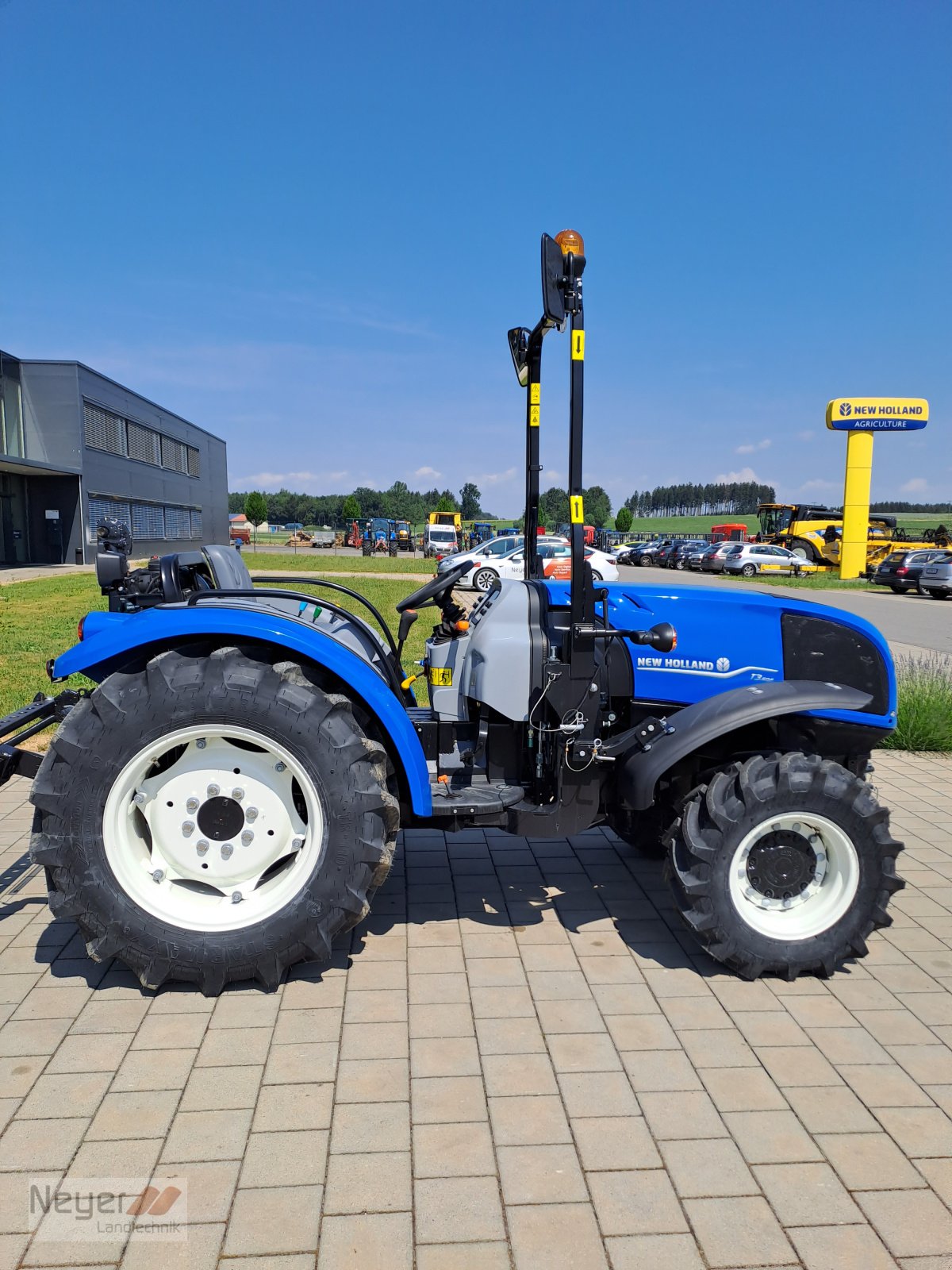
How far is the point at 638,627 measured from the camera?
3.42m

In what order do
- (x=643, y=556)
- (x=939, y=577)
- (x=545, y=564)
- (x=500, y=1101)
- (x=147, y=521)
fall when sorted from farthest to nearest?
(x=643, y=556) < (x=147, y=521) < (x=939, y=577) < (x=545, y=564) < (x=500, y=1101)

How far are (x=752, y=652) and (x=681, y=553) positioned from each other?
41.4 meters

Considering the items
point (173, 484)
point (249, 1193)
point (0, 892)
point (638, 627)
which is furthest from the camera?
point (173, 484)

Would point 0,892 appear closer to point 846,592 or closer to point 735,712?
point 735,712

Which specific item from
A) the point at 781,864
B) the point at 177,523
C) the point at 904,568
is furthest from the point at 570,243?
the point at 177,523

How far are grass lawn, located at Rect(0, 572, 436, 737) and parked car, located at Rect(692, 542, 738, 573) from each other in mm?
18981

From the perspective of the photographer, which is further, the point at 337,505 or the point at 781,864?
the point at 337,505

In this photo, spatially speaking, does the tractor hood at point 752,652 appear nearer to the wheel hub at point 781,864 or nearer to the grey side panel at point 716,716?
the grey side panel at point 716,716

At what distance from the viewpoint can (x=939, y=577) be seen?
24.1 m

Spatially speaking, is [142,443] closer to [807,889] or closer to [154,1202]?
[807,889]

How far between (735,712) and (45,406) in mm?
31078

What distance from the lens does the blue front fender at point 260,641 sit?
2.95 m

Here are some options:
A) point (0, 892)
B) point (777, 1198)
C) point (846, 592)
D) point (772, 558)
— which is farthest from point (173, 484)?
point (777, 1198)

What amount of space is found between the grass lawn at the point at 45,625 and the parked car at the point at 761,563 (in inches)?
717
